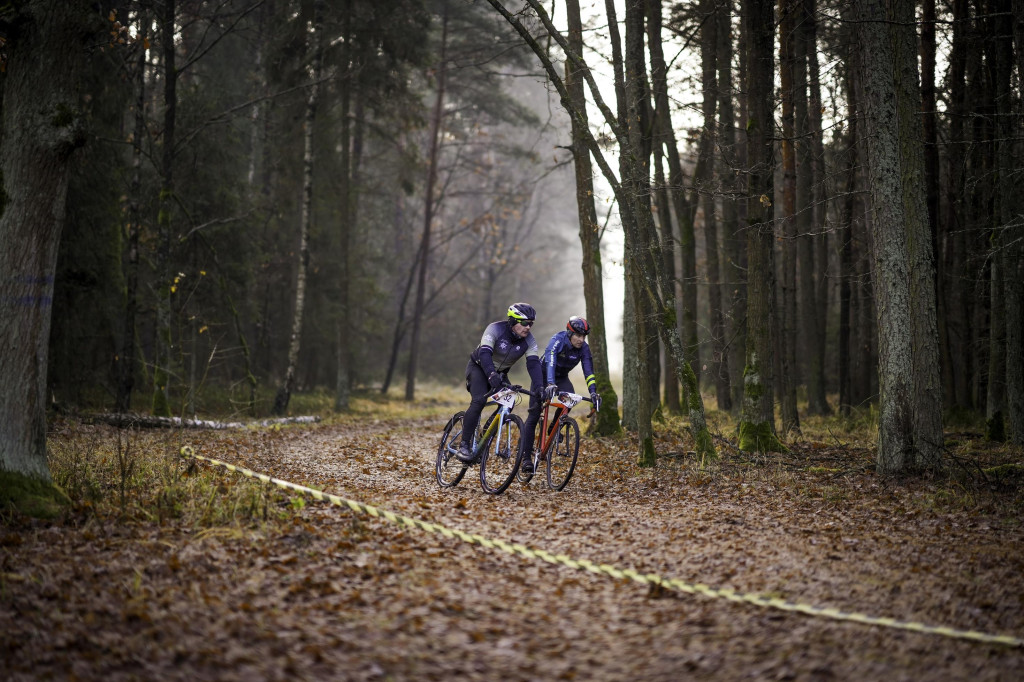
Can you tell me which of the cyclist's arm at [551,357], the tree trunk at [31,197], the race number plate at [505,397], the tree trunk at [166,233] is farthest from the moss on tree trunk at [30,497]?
the tree trunk at [166,233]

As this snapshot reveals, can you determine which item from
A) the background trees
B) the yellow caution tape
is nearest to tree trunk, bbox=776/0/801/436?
the background trees

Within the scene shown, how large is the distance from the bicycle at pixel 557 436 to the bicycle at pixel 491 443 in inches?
10.9

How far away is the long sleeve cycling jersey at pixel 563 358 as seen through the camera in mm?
9438

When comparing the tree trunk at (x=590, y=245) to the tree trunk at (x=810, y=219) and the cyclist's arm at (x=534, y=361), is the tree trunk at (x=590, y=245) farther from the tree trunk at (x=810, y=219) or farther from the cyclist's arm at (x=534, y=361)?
the cyclist's arm at (x=534, y=361)

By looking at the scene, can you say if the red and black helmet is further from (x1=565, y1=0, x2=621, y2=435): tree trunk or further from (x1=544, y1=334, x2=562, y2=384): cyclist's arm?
(x1=565, y1=0, x2=621, y2=435): tree trunk

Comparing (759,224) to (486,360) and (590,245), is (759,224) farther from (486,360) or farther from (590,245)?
(486,360)

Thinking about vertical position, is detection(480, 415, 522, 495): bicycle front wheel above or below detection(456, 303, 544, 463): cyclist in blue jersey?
below

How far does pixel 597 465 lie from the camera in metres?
11.8

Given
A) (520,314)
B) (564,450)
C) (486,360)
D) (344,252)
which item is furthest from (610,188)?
(344,252)

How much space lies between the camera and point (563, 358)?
10023mm

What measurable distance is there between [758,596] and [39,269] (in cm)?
644

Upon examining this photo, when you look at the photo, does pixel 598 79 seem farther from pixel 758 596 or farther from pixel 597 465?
pixel 758 596

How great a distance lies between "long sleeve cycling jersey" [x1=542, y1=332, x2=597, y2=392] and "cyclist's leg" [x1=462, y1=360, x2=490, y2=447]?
813mm

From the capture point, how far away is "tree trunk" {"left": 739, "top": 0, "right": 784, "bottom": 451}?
37.5ft
